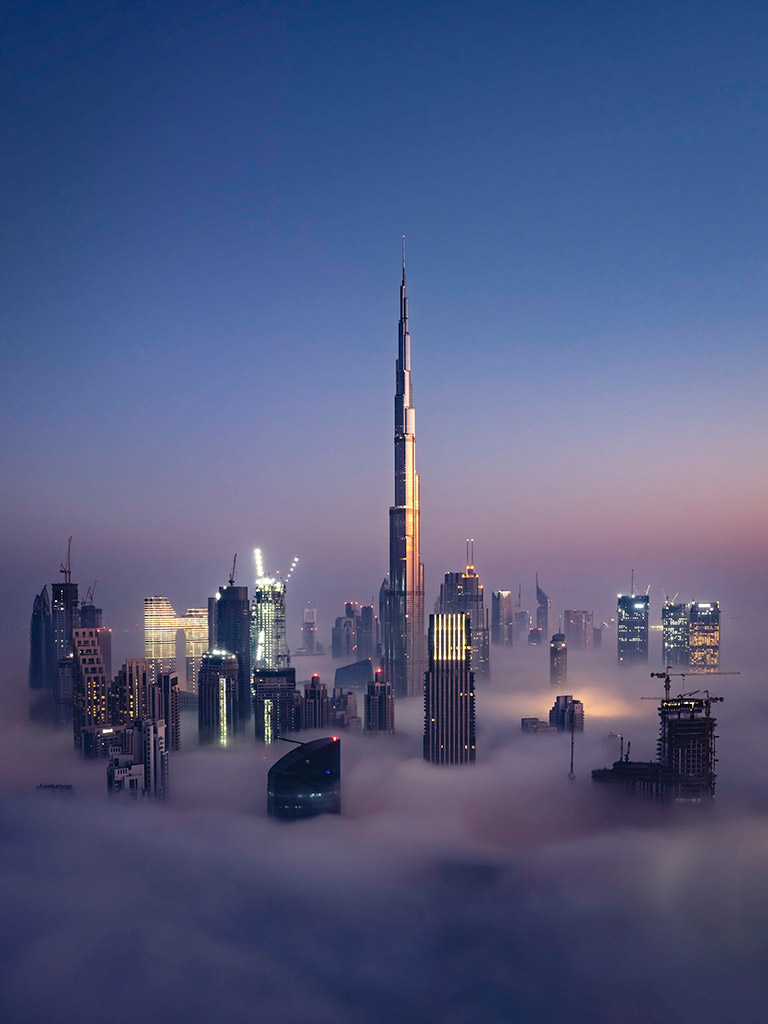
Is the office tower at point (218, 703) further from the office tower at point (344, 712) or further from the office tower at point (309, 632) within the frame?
the office tower at point (309, 632)

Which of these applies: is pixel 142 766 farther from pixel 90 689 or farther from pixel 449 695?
pixel 449 695

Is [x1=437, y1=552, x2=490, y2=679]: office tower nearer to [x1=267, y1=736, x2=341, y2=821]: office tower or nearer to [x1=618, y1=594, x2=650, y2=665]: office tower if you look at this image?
[x1=618, y1=594, x2=650, y2=665]: office tower

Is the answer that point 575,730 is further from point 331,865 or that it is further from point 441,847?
point 331,865

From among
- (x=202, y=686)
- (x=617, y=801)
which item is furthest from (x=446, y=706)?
(x=202, y=686)

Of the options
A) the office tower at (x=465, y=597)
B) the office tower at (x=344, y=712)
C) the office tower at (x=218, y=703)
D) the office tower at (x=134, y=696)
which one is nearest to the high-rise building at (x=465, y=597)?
the office tower at (x=465, y=597)

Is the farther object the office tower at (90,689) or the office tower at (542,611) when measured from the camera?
the office tower at (542,611)

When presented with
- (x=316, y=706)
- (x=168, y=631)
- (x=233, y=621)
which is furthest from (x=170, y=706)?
(x=168, y=631)
